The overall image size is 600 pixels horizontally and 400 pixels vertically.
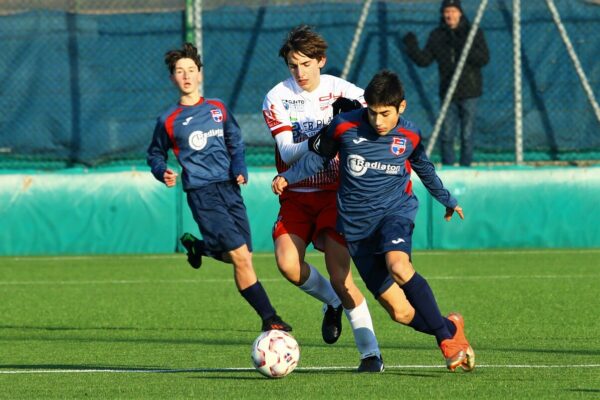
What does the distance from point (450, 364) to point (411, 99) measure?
978 centimetres

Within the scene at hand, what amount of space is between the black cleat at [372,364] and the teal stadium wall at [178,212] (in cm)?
823

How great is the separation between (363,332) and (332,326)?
2.93 ft

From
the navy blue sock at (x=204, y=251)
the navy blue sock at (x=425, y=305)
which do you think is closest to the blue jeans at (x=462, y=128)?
the navy blue sock at (x=204, y=251)

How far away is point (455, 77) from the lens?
53.2ft

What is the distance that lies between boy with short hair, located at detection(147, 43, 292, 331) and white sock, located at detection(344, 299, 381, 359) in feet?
4.69

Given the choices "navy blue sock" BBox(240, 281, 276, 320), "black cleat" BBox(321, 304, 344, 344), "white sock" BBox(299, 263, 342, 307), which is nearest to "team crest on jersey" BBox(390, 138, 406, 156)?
"white sock" BBox(299, 263, 342, 307)

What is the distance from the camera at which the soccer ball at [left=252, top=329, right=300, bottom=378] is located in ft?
23.1

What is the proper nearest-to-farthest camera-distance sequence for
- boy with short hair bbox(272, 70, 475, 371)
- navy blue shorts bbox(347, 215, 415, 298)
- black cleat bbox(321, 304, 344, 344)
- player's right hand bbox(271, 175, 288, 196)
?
1. boy with short hair bbox(272, 70, 475, 371)
2. navy blue shorts bbox(347, 215, 415, 298)
3. player's right hand bbox(271, 175, 288, 196)
4. black cleat bbox(321, 304, 344, 344)

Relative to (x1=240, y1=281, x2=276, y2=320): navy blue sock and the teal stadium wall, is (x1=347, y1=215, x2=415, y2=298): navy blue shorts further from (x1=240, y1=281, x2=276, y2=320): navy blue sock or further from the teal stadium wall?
the teal stadium wall

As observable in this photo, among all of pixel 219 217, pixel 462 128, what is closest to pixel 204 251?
pixel 219 217

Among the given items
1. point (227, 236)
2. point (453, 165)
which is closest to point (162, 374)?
point (227, 236)

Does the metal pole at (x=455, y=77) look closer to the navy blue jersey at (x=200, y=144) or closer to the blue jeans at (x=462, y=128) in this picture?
the blue jeans at (x=462, y=128)

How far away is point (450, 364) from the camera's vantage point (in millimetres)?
6793

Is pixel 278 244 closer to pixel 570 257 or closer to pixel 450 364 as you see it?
pixel 450 364
